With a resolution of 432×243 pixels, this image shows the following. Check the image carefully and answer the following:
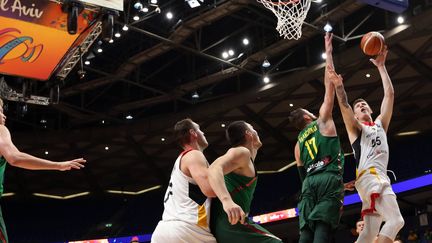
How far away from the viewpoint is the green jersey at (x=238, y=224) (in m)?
4.20

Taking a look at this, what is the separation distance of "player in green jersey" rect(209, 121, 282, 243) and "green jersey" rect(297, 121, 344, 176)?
110 cm

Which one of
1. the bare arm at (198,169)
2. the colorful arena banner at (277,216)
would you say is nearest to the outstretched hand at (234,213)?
the bare arm at (198,169)

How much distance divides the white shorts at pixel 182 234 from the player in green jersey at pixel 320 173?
1332 millimetres

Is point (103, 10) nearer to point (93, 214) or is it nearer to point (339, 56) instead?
point (339, 56)

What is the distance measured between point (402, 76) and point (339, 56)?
9.81 ft

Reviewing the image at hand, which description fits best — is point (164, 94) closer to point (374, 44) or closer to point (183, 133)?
point (374, 44)

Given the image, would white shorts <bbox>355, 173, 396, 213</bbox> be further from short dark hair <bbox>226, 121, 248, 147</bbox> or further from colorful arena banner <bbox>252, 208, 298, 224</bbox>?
colorful arena banner <bbox>252, 208, 298, 224</bbox>

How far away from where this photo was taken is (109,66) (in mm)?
20062

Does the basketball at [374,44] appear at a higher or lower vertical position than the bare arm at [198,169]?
higher

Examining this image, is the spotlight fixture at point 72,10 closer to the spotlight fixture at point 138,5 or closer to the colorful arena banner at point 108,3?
the colorful arena banner at point 108,3

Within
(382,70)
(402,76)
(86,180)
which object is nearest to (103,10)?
(382,70)

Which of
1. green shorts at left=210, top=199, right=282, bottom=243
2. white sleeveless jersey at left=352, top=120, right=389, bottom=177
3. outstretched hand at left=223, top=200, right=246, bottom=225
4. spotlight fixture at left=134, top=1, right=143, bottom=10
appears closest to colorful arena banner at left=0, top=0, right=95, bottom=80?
spotlight fixture at left=134, top=1, right=143, bottom=10

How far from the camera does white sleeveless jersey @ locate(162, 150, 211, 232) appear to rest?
436cm

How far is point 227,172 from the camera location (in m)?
4.35
